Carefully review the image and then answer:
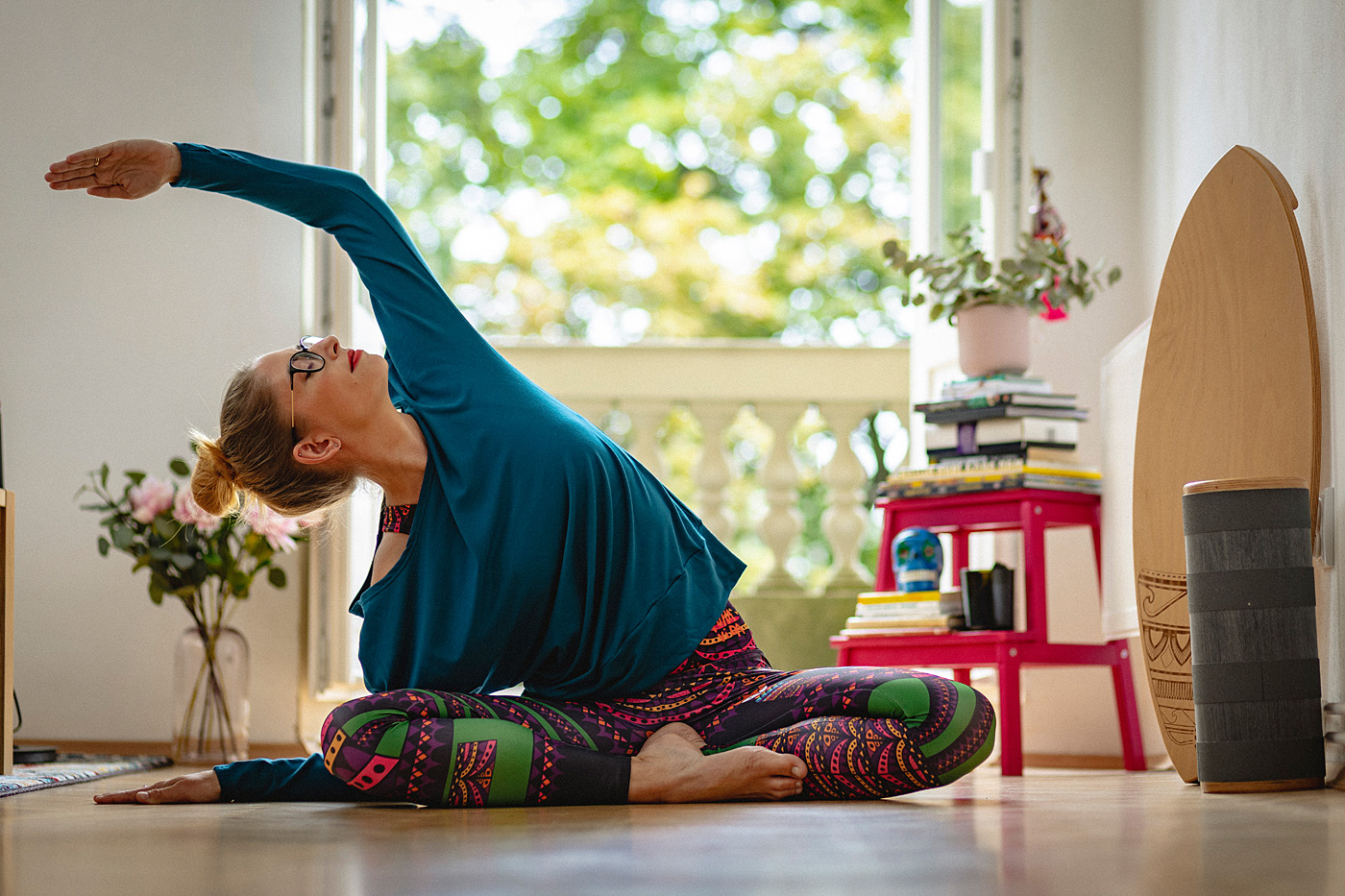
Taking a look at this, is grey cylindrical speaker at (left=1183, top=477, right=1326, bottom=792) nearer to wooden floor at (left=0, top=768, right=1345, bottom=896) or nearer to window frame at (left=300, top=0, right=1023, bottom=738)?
wooden floor at (left=0, top=768, right=1345, bottom=896)

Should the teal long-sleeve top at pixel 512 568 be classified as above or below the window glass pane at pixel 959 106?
below

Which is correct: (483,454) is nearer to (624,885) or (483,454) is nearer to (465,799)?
(465,799)

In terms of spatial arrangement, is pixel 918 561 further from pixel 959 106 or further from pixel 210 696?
pixel 210 696

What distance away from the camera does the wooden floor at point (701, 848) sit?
3.57 feet

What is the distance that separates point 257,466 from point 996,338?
5.69 feet

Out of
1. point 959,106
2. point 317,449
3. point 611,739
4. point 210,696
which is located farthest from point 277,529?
point 959,106

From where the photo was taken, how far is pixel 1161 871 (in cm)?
113

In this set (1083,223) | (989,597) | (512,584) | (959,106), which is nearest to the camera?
(512,584)

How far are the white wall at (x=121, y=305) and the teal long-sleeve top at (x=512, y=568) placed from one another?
1.60 metres

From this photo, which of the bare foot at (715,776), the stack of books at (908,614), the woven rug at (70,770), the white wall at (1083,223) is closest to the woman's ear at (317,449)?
the bare foot at (715,776)

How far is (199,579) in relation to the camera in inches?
127

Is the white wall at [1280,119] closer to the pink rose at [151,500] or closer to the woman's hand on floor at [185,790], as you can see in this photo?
the woman's hand on floor at [185,790]

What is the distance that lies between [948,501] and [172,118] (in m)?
2.27

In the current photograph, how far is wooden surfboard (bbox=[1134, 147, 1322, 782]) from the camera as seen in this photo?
82.7 inches
